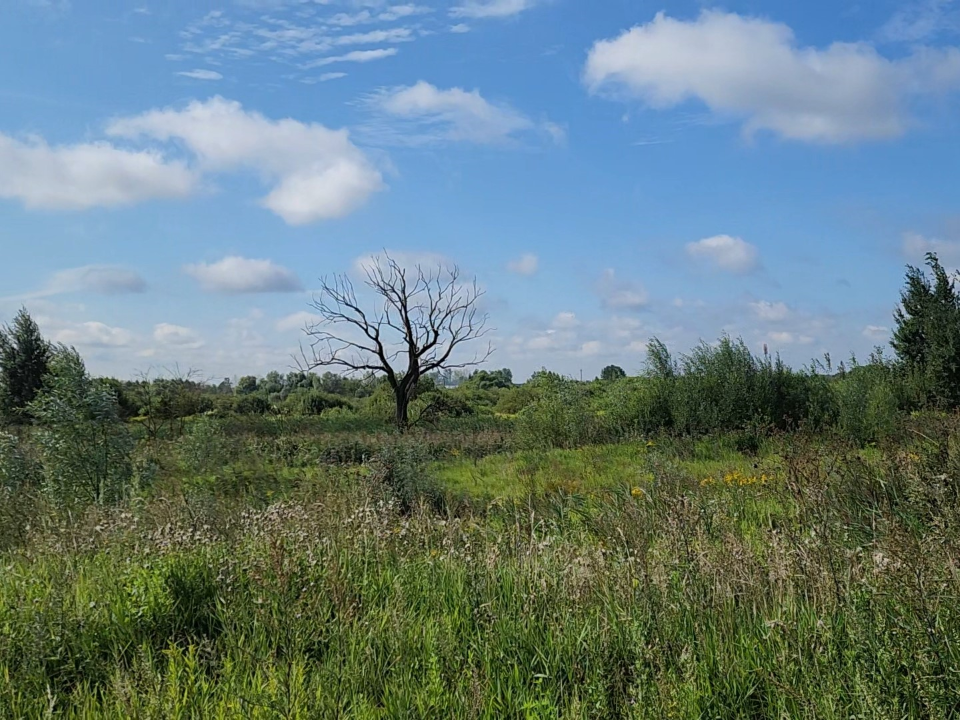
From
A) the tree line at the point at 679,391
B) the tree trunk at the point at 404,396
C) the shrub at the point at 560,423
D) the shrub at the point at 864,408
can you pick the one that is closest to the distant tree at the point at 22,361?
the tree line at the point at 679,391

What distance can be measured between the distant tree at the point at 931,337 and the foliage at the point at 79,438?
22046mm

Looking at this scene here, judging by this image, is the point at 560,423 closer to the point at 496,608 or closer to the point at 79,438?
the point at 79,438

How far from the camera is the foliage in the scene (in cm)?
854

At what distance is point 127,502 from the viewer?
769 centimetres

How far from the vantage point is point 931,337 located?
26469 millimetres

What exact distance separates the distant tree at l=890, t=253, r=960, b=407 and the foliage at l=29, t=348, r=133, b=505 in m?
22.0


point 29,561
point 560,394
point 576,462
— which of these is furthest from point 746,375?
point 29,561

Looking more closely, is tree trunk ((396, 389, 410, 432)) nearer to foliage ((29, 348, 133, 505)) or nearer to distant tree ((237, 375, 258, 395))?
foliage ((29, 348, 133, 505))

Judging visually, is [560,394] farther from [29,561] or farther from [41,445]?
[29,561]

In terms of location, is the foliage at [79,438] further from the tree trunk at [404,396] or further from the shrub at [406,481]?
the tree trunk at [404,396]

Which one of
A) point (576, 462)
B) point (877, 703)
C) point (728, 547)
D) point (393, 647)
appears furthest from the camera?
point (576, 462)

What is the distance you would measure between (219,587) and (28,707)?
1225 millimetres

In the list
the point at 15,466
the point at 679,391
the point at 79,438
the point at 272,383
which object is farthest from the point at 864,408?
the point at 272,383

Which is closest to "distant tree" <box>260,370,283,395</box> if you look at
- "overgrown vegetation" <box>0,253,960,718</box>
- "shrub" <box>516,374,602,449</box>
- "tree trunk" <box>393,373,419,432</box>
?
"tree trunk" <box>393,373,419,432</box>
